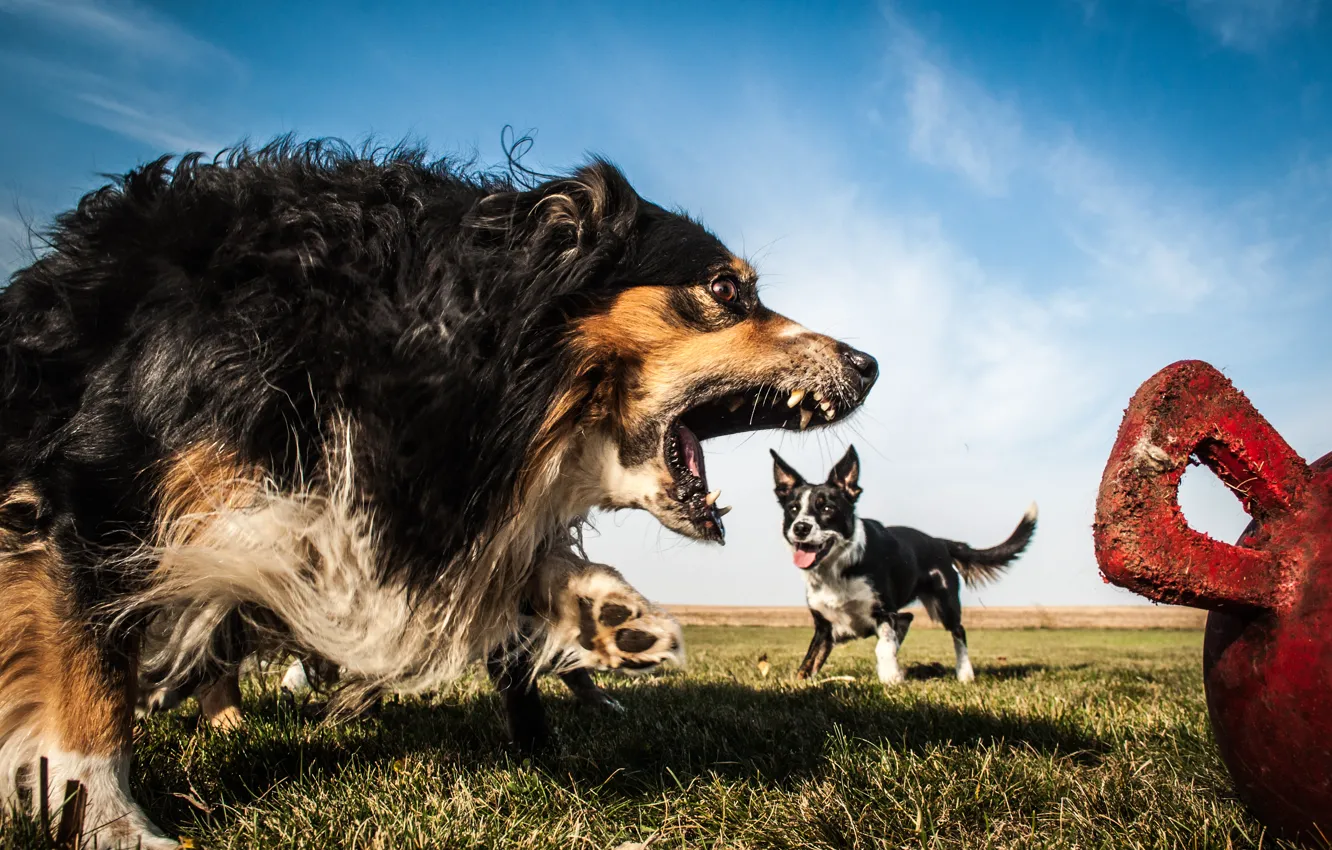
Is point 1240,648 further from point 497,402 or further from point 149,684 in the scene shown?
point 149,684

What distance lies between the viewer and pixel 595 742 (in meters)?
3.47

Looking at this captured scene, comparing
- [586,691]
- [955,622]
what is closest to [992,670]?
[955,622]

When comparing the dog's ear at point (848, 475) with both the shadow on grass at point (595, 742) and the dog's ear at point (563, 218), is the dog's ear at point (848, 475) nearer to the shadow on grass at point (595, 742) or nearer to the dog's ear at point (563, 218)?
the shadow on grass at point (595, 742)

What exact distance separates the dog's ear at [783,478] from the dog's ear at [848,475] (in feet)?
1.63

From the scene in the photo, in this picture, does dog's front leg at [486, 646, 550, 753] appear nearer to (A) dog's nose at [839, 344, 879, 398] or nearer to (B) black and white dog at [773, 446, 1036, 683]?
(A) dog's nose at [839, 344, 879, 398]

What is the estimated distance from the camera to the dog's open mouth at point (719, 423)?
3.07 m

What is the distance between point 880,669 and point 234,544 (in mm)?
6722

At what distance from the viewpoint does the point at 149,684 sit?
3029mm

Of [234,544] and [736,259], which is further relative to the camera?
[736,259]

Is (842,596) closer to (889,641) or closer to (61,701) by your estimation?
(889,641)

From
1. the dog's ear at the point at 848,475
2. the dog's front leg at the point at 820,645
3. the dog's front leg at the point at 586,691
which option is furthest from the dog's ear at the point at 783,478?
the dog's front leg at the point at 586,691

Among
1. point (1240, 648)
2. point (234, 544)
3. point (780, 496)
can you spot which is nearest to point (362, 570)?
point (234, 544)

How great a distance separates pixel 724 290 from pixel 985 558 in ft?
28.0

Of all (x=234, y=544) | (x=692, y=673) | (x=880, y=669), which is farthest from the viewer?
(x=880, y=669)
